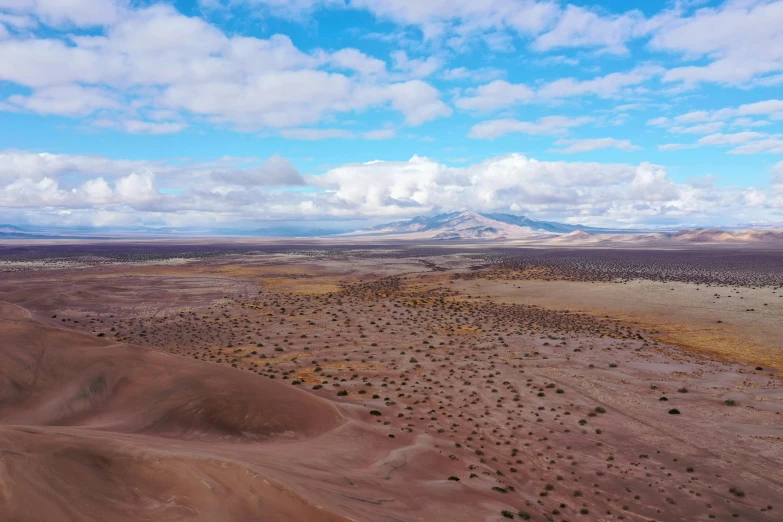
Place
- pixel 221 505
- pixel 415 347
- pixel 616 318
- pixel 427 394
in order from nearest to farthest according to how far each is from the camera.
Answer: pixel 221 505
pixel 427 394
pixel 415 347
pixel 616 318

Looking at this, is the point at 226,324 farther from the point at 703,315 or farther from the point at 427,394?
the point at 703,315

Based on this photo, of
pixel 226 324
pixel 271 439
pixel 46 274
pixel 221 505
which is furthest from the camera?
pixel 46 274

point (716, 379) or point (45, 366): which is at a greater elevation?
point (45, 366)

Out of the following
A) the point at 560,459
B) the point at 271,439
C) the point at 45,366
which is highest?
the point at 45,366

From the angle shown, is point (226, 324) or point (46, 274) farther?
point (46, 274)

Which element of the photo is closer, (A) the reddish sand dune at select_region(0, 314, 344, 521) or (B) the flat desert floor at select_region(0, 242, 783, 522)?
(A) the reddish sand dune at select_region(0, 314, 344, 521)

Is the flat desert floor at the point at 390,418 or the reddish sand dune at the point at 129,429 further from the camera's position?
the flat desert floor at the point at 390,418

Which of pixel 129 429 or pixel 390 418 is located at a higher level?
pixel 129 429

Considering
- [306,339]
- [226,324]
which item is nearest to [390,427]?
[306,339]
